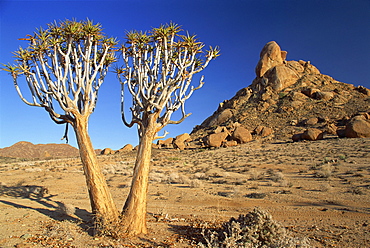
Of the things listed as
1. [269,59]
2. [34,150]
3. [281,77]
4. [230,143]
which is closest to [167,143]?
[230,143]

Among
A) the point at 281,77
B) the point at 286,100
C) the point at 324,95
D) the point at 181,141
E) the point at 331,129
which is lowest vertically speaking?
the point at 181,141

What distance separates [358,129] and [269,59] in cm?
3165

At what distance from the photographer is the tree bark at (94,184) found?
6.43 m

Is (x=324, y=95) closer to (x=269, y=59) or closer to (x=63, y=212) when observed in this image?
(x=269, y=59)

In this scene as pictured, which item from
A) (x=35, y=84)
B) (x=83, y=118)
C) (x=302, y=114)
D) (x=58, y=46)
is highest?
(x=302, y=114)

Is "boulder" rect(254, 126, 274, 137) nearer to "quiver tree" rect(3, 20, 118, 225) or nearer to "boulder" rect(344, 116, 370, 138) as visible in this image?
"boulder" rect(344, 116, 370, 138)

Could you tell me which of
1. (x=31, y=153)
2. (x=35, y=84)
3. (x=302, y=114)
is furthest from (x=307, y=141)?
(x=31, y=153)

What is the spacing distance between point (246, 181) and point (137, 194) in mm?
9075

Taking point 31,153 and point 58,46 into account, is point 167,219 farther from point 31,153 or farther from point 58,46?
point 31,153

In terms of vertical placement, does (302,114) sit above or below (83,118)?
above

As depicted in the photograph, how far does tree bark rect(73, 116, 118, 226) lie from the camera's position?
643cm

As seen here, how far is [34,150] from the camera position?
3081 inches

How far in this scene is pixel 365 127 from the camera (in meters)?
29.9

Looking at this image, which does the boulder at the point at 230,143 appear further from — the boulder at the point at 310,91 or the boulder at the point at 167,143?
the boulder at the point at 310,91
